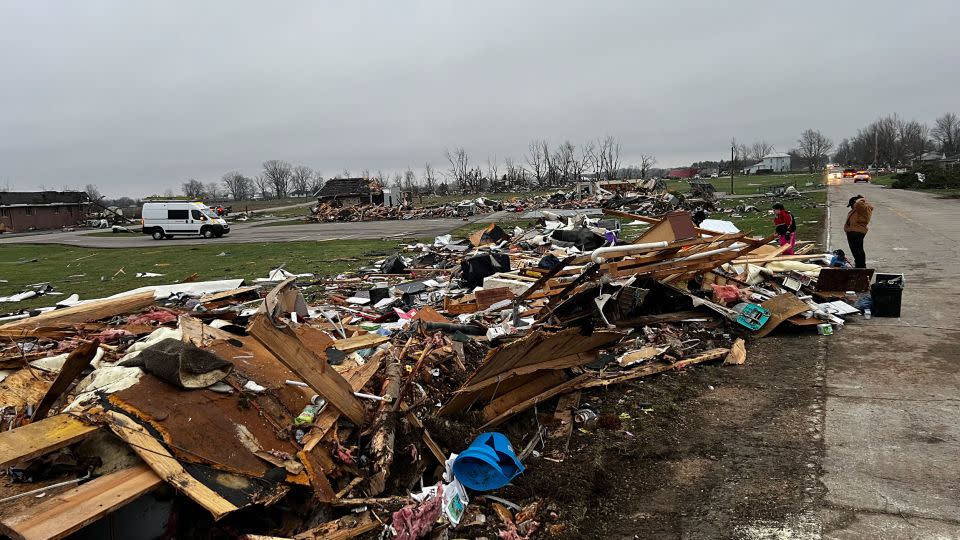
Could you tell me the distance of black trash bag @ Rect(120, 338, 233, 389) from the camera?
394 cm

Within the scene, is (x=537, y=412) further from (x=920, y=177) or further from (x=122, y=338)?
(x=920, y=177)

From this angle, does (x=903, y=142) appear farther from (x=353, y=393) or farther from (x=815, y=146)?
(x=353, y=393)

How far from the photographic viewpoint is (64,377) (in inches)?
158

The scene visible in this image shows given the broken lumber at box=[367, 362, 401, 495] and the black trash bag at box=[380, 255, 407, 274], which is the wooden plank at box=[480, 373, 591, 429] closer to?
the broken lumber at box=[367, 362, 401, 495]

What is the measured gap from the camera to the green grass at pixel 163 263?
14.5 meters

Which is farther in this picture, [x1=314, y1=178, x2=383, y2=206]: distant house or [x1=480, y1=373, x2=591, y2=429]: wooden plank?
[x1=314, y1=178, x2=383, y2=206]: distant house

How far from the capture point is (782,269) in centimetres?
1002

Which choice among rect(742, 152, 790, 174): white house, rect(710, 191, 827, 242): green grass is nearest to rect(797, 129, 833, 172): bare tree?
rect(742, 152, 790, 174): white house

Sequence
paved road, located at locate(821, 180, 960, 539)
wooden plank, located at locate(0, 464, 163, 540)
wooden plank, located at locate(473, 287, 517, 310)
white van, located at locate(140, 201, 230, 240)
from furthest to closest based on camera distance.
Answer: white van, located at locate(140, 201, 230, 240) → wooden plank, located at locate(473, 287, 517, 310) → paved road, located at locate(821, 180, 960, 539) → wooden plank, located at locate(0, 464, 163, 540)

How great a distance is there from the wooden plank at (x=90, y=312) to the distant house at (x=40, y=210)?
53.3 metres

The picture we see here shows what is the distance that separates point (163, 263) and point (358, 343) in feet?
52.5

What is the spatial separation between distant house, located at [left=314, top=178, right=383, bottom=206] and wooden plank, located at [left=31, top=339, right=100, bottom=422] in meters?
44.4

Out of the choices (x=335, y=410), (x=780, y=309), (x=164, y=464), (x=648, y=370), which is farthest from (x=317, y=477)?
(x=780, y=309)

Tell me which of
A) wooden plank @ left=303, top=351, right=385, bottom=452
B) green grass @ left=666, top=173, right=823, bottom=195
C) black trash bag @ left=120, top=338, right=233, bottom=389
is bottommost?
wooden plank @ left=303, top=351, right=385, bottom=452
